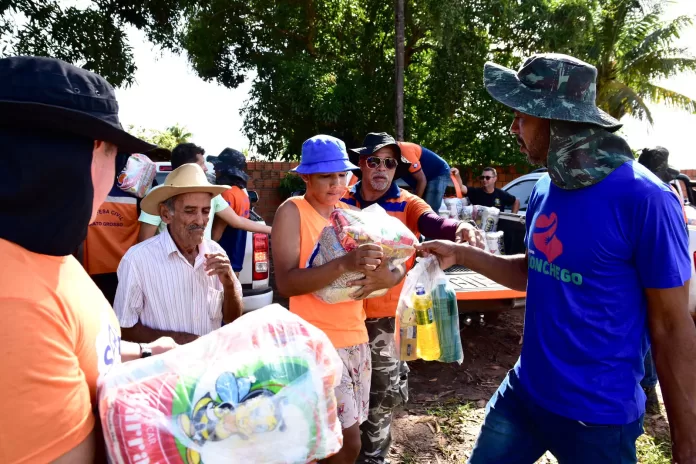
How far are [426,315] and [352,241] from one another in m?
0.65

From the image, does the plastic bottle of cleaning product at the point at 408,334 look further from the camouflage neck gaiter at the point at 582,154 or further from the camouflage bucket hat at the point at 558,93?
Answer: the camouflage bucket hat at the point at 558,93

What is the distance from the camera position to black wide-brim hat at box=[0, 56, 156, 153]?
3.60 ft

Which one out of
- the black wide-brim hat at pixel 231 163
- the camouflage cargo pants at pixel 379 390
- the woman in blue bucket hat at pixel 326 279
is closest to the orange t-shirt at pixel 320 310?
the woman in blue bucket hat at pixel 326 279

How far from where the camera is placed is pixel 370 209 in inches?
110

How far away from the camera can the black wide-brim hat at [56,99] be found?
Answer: 43.3 inches

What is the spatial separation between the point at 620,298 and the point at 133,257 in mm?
2264

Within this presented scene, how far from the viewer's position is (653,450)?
3.72 m

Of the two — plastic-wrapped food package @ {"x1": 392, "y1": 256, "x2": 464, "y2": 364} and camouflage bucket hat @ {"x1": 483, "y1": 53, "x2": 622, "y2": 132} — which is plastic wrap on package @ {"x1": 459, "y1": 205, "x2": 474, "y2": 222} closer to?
plastic-wrapped food package @ {"x1": 392, "y1": 256, "x2": 464, "y2": 364}

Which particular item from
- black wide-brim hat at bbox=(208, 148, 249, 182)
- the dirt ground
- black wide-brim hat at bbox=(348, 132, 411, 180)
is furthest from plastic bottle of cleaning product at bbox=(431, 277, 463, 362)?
black wide-brim hat at bbox=(208, 148, 249, 182)

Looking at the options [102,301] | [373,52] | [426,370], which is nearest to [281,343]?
[102,301]

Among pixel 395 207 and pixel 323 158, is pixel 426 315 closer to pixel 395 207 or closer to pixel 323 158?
pixel 395 207

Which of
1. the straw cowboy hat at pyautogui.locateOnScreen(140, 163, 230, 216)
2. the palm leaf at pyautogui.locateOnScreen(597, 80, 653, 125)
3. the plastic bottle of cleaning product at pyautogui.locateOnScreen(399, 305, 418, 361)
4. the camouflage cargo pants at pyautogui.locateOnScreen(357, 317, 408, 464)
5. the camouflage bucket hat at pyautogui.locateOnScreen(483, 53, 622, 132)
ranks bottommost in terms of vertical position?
the camouflage cargo pants at pyautogui.locateOnScreen(357, 317, 408, 464)

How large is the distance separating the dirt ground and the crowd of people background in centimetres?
48

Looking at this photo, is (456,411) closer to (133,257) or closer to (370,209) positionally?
(370,209)
